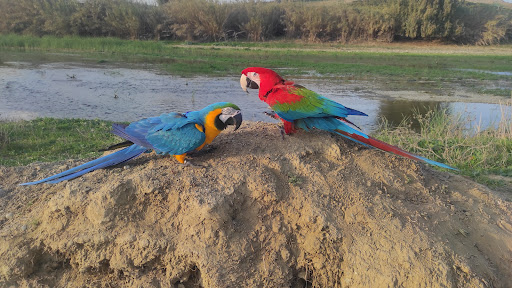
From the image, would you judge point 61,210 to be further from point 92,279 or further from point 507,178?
point 507,178

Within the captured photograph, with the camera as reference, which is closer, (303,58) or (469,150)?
(469,150)

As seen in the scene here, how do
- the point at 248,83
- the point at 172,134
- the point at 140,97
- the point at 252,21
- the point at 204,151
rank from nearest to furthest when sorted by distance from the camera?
the point at 172,134, the point at 204,151, the point at 248,83, the point at 140,97, the point at 252,21

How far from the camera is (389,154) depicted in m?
3.28

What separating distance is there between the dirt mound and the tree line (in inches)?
1083

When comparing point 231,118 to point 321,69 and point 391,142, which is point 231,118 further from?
point 321,69

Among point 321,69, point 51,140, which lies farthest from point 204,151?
point 321,69

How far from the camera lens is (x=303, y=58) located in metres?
22.5

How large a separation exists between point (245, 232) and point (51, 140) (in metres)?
5.35

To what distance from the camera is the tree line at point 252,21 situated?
2758cm

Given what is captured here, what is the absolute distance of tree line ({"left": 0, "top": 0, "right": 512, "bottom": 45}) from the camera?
27.6 m

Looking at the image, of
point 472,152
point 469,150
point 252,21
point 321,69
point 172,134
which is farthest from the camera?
point 252,21

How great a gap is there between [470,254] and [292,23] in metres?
28.8

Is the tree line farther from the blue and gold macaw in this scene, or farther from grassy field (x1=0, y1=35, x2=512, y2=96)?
the blue and gold macaw

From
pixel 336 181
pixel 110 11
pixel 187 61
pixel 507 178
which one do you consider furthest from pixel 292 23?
pixel 336 181
